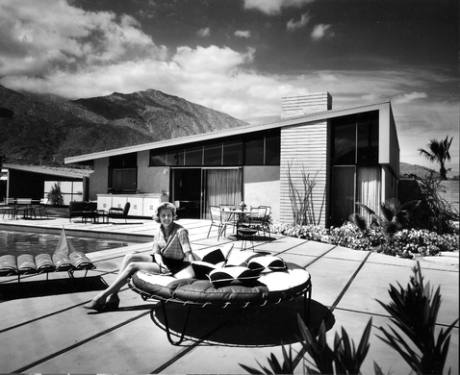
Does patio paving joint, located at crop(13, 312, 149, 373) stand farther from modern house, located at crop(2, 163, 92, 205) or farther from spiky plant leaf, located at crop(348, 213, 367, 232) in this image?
modern house, located at crop(2, 163, 92, 205)

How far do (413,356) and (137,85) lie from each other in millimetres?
1910

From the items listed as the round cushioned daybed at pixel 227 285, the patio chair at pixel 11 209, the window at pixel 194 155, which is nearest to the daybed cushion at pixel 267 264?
the round cushioned daybed at pixel 227 285

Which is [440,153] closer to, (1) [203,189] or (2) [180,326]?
(2) [180,326]

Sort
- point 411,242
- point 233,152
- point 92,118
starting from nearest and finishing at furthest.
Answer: point 411,242 < point 92,118 < point 233,152

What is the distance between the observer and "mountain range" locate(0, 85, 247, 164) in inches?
87.3

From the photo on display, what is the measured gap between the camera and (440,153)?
921 millimetres

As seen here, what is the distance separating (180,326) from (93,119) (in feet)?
5.41

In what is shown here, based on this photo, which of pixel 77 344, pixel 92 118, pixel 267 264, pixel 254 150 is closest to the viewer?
pixel 77 344

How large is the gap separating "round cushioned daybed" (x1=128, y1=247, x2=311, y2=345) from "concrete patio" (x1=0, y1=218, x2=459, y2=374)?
23cm

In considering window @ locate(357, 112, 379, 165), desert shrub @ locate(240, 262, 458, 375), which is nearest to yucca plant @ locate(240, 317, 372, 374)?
desert shrub @ locate(240, 262, 458, 375)

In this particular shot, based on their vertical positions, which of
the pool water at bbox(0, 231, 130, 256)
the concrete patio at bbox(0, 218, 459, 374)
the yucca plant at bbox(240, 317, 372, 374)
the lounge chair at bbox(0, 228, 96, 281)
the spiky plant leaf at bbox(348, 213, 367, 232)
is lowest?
the pool water at bbox(0, 231, 130, 256)

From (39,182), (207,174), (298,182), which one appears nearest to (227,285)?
(298,182)

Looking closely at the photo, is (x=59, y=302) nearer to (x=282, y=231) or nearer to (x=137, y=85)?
(x=137, y=85)

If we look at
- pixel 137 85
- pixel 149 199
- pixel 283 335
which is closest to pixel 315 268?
pixel 283 335
